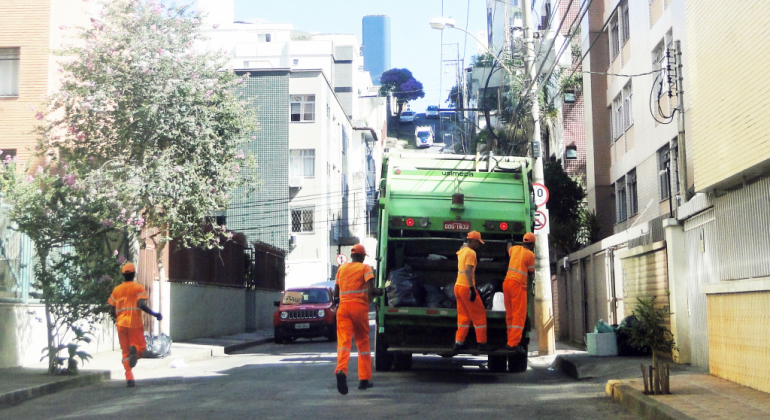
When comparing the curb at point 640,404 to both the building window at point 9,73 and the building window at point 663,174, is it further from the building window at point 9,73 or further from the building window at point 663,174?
the building window at point 9,73

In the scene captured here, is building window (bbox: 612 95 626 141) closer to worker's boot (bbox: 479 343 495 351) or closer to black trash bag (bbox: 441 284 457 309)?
black trash bag (bbox: 441 284 457 309)

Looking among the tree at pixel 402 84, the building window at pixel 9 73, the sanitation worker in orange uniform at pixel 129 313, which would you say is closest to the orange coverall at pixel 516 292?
the sanitation worker in orange uniform at pixel 129 313

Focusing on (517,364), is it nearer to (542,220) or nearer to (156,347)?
(542,220)

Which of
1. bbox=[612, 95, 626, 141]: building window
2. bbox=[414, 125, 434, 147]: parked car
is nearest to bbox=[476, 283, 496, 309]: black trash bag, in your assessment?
bbox=[612, 95, 626, 141]: building window

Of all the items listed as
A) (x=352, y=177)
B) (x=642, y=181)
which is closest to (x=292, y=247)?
(x=352, y=177)

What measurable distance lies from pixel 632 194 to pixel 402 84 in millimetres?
83115

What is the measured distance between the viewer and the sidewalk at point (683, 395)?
26.0 feet

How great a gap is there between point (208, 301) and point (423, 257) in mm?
14322

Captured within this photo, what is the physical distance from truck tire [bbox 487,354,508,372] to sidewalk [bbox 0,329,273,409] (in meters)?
5.92

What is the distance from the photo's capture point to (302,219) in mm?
48250

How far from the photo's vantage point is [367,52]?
167250 mm

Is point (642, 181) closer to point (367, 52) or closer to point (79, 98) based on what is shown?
point (79, 98)

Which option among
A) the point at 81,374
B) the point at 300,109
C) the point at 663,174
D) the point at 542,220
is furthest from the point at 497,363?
the point at 300,109

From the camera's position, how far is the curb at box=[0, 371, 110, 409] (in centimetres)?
1054
